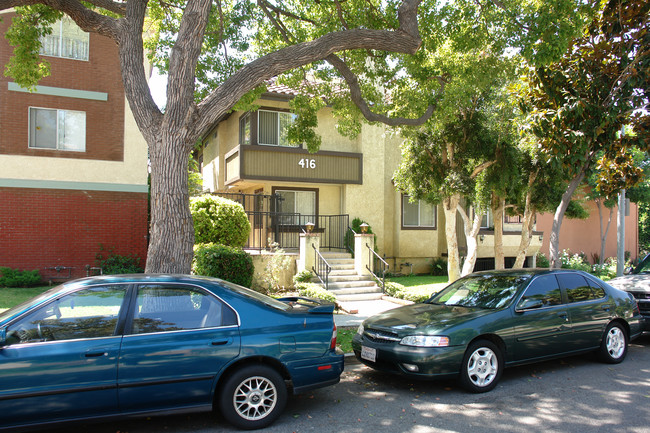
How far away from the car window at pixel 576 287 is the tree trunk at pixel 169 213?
5580 mm

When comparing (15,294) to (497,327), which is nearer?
(497,327)

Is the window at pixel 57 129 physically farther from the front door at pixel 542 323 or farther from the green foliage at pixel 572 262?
the green foliage at pixel 572 262

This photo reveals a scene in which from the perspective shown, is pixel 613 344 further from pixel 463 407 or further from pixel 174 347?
pixel 174 347

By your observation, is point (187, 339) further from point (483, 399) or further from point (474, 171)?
point (474, 171)

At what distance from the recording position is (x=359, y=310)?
11914 millimetres

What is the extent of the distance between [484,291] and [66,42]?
14.0m

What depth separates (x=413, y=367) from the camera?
573 centimetres

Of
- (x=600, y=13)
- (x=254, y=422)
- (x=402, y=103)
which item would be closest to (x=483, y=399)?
(x=254, y=422)

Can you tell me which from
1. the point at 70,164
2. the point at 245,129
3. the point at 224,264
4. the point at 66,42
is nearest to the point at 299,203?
the point at 245,129

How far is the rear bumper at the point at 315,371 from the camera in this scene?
4.90 meters

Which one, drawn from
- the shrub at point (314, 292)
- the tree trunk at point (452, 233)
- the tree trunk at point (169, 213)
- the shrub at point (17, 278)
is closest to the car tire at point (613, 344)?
the shrub at point (314, 292)

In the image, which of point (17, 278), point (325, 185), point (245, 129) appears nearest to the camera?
point (17, 278)

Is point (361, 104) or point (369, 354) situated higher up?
point (361, 104)

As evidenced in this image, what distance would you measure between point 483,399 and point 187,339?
3524 mm
